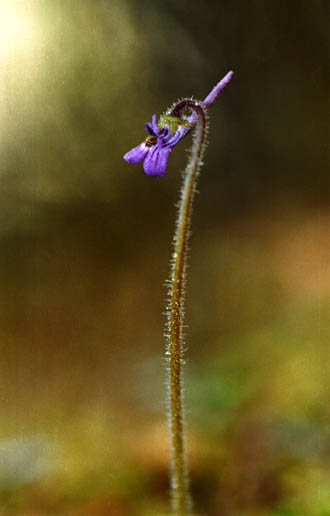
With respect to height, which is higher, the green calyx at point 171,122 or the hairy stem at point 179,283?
the green calyx at point 171,122

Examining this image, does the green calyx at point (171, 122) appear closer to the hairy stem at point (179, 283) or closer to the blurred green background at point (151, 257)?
the hairy stem at point (179, 283)

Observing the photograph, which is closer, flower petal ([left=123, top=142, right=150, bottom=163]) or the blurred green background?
flower petal ([left=123, top=142, right=150, bottom=163])

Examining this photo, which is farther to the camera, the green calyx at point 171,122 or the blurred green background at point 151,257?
the blurred green background at point 151,257

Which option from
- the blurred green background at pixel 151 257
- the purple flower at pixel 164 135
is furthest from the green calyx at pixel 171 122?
the blurred green background at pixel 151 257

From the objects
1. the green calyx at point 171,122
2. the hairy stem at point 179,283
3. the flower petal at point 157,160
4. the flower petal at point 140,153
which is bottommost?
the hairy stem at point 179,283

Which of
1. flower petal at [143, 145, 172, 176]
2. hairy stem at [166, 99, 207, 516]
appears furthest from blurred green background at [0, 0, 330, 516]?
flower petal at [143, 145, 172, 176]

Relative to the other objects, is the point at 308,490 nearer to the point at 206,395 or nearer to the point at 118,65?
the point at 206,395

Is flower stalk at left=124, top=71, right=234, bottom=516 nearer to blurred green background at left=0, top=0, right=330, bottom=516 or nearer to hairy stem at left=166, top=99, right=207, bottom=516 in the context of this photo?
hairy stem at left=166, top=99, right=207, bottom=516
